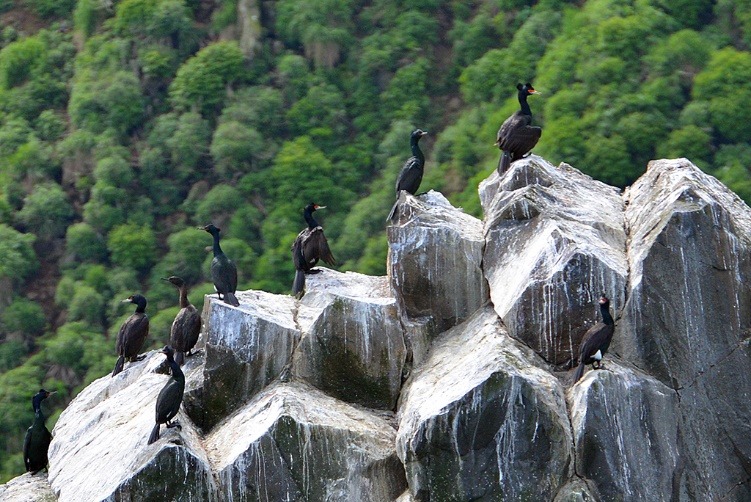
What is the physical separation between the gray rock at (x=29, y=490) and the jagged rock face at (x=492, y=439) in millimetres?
5276

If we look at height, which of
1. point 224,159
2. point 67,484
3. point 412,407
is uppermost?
point 412,407

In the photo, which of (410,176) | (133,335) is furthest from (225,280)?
(410,176)

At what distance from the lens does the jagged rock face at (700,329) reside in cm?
2150

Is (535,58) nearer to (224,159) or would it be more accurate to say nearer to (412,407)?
(224,159)

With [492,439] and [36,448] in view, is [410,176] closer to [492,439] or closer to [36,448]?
[492,439]

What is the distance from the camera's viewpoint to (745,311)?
2186cm

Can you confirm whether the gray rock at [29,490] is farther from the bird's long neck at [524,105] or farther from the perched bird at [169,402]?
the bird's long neck at [524,105]

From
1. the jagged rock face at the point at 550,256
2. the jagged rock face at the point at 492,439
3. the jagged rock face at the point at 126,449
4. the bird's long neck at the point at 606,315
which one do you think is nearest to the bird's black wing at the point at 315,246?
the jagged rock face at the point at 126,449

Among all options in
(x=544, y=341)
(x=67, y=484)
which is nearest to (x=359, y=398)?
(x=544, y=341)

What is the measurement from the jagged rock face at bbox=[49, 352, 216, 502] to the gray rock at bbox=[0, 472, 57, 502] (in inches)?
7.3

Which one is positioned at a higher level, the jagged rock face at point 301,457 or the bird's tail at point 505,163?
the bird's tail at point 505,163

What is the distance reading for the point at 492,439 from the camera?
20750 mm

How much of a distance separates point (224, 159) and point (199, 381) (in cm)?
2212

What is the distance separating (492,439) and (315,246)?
493 cm
